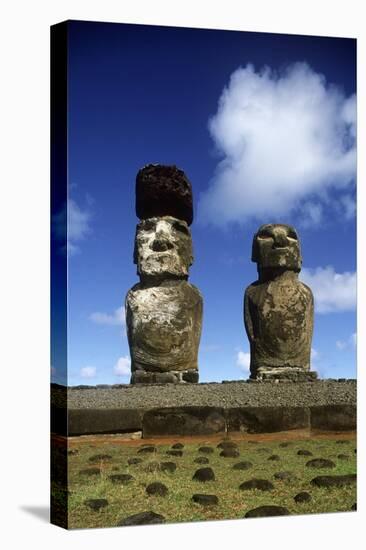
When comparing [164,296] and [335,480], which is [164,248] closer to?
[164,296]

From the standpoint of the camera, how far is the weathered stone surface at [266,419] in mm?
14555

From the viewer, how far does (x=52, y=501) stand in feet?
45.0

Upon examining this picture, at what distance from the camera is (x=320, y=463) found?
14727 millimetres

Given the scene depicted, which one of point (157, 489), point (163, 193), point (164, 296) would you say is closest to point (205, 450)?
point (157, 489)

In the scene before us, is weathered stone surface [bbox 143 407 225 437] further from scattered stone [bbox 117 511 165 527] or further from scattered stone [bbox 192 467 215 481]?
scattered stone [bbox 117 511 165 527]

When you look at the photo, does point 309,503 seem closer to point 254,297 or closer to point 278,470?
point 278,470

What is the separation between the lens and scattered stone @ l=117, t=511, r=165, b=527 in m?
13.5

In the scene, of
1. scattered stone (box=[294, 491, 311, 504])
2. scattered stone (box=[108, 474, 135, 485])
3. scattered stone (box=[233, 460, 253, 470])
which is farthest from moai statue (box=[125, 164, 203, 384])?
scattered stone (box=[294, 491, 311, 504])

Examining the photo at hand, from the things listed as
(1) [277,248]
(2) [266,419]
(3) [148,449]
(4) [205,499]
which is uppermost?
(1) [277,248]

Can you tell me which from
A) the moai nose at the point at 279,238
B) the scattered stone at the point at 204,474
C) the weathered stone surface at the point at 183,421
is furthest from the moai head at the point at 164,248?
the scattered stone at the point at 204,474

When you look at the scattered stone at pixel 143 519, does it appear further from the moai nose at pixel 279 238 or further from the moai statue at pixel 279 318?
the moai nose at pixel 279 238

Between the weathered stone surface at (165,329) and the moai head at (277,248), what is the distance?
0.95 meters

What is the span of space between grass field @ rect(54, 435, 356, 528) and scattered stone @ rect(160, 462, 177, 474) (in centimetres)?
3

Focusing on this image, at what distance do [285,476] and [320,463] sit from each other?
530 mm
